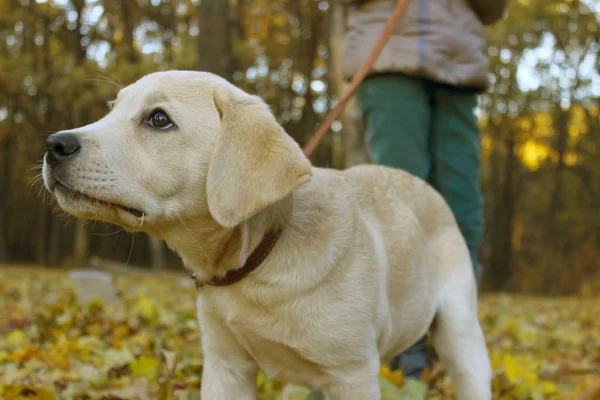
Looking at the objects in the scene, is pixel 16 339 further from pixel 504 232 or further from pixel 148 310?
pixel 504 232

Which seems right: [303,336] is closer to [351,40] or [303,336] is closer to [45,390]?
[45,390]

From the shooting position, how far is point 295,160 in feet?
8.25

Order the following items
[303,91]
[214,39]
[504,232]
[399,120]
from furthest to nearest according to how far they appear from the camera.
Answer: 1. [504,232]
2. [303,91]
3. [214,39]
4. [399,120]

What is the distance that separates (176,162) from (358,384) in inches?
45.1

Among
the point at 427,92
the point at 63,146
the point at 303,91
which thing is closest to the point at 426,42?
the point at 427,92

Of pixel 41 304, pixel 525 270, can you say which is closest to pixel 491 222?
pixel 525 270

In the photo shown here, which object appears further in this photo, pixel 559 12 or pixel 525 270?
pixel 525 270

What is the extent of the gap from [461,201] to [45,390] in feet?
9.48

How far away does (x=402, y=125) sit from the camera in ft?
14.3

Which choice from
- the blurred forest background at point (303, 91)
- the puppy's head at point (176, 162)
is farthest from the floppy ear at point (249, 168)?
the blurred forest background at point (303, 91)

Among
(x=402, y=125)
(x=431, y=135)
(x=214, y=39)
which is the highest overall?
(x=214, y=39)

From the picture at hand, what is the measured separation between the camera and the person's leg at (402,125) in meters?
4.38

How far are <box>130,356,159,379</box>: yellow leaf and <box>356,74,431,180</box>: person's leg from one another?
6.37 feet

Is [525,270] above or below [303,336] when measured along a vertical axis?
below
